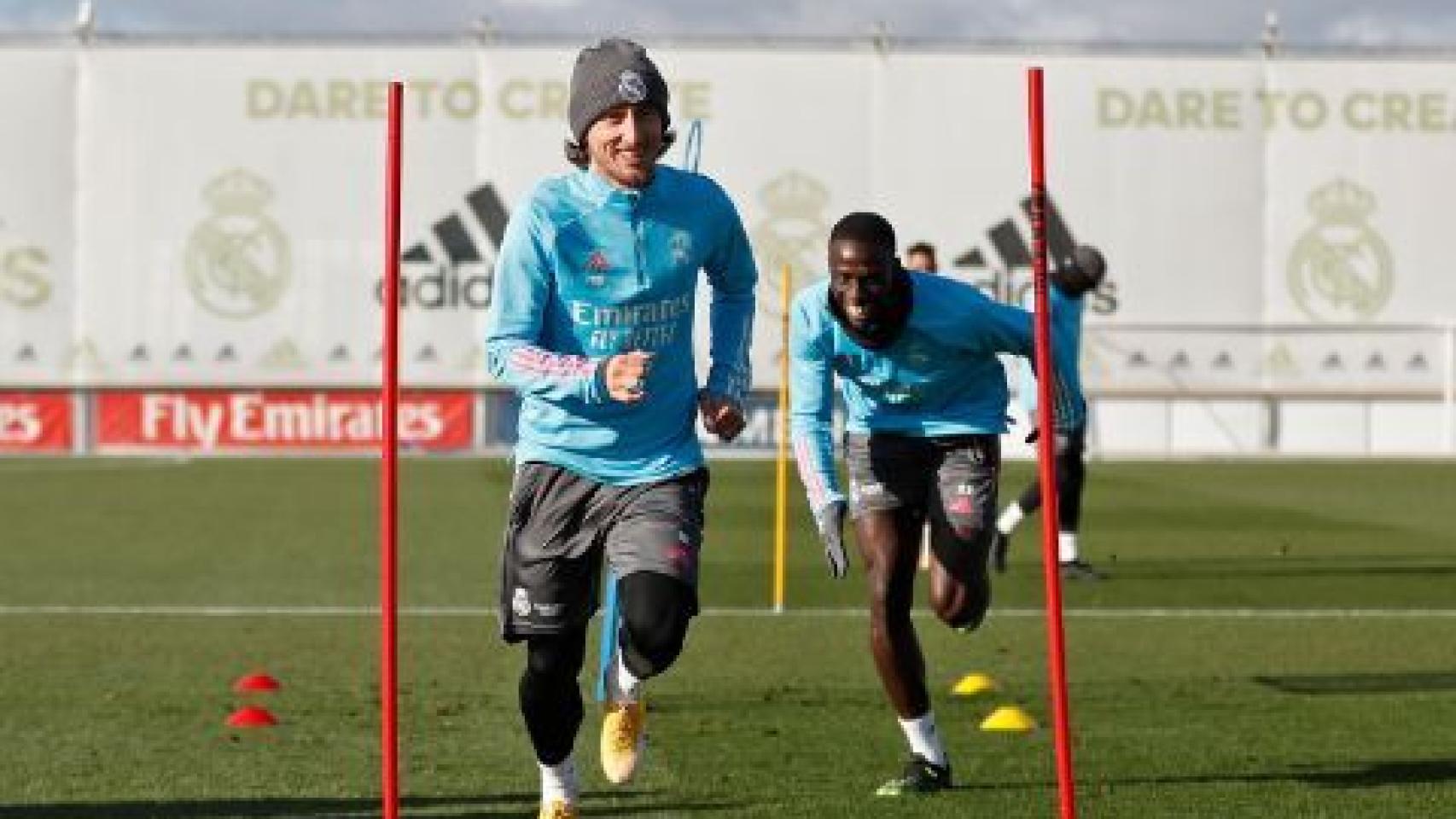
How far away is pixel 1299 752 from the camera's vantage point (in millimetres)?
10117

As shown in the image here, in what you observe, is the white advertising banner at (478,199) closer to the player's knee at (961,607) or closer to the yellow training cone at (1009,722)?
the yellow training cone at (1009,722)

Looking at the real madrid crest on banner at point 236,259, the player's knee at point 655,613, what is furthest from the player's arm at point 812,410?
the real madrid crest on banner at point 236,259

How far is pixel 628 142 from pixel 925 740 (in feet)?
9.24

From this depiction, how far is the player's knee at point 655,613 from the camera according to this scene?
24.8ft

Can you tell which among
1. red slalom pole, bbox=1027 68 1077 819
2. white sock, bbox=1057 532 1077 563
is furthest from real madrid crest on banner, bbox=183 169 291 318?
red slalom pole, bbox=1027 68 1077 819

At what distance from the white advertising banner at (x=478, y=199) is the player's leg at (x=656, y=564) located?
33.5 meters

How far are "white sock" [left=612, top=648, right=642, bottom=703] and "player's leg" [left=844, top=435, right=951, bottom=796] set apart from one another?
142 centimetres

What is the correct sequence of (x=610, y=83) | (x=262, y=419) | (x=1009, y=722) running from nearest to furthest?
(x=610, y=83), (x=1009, y=722), (x=262, y=419)

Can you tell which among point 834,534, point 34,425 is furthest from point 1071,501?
point 34,425

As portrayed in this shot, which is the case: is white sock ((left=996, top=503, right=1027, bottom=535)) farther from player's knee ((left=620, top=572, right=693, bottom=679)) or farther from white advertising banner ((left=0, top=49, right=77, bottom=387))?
white advertising banner ((left=0, top=49, right=77, bottom=387))

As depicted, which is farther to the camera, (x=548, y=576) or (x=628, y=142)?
(x=548, y=576)

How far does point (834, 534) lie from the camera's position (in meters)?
9.00

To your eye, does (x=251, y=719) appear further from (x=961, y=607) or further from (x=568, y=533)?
(x=568, y=533)

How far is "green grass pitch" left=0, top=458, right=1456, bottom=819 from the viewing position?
360 inches
